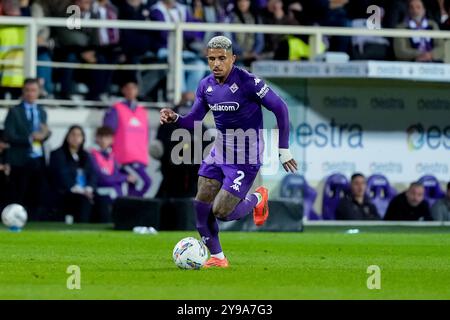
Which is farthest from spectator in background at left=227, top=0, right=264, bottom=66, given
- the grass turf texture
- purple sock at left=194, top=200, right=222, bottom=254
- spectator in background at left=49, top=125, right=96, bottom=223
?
purple sock at left=194, top=200, right=222, bottom=254

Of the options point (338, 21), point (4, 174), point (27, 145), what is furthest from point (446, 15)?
point (4, 174)

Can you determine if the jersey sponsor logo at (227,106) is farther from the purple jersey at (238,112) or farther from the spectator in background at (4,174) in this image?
the spectator in background at (4,174)

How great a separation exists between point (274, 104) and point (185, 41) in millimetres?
11935

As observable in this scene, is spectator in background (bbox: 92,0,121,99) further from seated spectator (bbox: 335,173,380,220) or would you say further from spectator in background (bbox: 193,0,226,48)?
seated spectator (bbox: 335,173,380,220)

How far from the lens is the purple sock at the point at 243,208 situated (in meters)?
15.4

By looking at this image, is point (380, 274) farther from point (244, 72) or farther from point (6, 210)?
point (6, 210)

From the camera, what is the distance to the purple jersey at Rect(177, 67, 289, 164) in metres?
15.2

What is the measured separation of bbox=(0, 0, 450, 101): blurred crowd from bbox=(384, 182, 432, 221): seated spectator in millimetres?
2976

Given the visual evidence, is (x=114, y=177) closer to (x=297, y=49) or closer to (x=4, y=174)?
(x=4, y=174)

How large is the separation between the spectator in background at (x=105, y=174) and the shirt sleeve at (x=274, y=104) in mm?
9648

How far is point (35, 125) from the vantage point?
2406 cm

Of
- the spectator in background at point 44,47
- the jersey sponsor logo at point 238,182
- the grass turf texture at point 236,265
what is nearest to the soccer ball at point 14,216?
the grass turf texture at point 236,265

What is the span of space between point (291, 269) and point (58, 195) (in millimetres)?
9957
